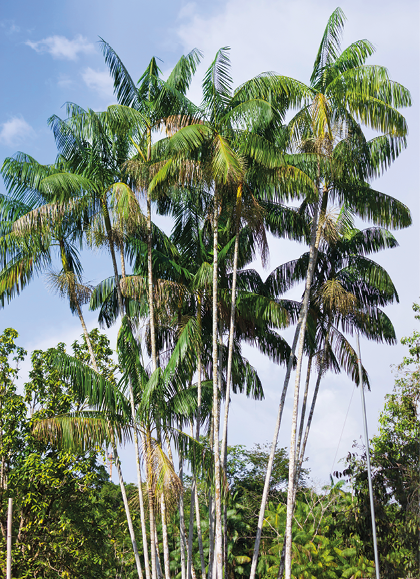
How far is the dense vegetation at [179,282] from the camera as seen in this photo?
11609 mm

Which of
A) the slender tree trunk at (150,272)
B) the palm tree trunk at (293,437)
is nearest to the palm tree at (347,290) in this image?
the palm tree trunk at (293,437)

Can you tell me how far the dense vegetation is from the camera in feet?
38.1

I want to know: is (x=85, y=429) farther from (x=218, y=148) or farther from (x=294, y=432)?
(x=218, y=148)

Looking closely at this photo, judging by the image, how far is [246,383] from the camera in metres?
15.6

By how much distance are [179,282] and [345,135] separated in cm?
493

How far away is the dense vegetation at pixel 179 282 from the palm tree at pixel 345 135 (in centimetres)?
4

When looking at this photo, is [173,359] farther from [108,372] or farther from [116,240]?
[108,372]

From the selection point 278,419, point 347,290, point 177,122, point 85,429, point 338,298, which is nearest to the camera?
point 85,429

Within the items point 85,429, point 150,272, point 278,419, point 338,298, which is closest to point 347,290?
point 338,298

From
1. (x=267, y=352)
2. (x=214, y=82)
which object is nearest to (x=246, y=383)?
(x=267, y=352)

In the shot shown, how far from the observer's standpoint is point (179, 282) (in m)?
14.6

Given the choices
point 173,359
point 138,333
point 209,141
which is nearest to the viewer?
point 173,359

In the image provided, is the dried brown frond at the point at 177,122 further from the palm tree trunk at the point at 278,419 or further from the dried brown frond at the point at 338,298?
the dried brown frond at the point at 338,298

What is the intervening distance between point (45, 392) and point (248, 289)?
552cm
